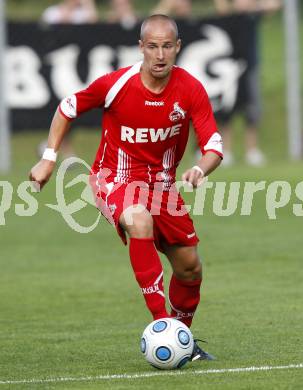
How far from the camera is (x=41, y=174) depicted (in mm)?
7883

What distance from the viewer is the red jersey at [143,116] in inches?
323

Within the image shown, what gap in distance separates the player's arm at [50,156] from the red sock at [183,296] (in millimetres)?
1189

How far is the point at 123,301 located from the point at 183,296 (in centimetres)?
284

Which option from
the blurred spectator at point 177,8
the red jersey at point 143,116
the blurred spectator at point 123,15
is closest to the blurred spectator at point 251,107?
the blurred spectator at point 177,8

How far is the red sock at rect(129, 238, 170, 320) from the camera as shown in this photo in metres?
7.82

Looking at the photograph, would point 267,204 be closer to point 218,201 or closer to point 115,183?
point 218,201

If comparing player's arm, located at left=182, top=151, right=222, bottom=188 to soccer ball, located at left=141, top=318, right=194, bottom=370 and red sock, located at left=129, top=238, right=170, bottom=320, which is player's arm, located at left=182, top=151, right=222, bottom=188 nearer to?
red sock, located at left=129, top=238, right=170, bottom=320

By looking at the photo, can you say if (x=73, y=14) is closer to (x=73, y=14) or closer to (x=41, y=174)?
(x=73, y=14)

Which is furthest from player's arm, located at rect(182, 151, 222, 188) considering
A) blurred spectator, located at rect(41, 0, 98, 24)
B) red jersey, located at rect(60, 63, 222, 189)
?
blurred spectator, located at rect(41, 0, 98, 24)

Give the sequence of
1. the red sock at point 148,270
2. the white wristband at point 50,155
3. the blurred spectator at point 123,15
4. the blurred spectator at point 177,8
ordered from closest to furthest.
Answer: the red sock at point 148,270 → the white wristband at point 50,155 → the blurred spectator at point 123,15 → the blurred spectator at point 177,8

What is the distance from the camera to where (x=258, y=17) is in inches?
852

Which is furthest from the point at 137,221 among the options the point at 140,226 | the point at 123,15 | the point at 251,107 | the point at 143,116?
the point at 123,15

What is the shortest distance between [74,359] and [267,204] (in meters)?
9.26

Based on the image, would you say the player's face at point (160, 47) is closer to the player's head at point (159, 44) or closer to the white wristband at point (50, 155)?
the player's head at point (159, 44)
